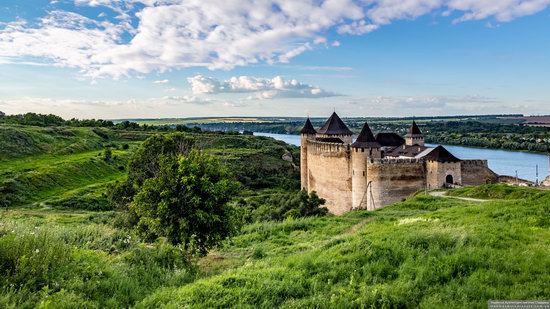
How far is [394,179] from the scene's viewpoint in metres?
23.6

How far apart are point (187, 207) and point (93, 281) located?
11.1 ft

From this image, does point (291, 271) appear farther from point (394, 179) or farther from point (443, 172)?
point (443, 172)

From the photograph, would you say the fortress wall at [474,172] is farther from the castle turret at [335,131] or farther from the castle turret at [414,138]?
the castle turret at [335,131]

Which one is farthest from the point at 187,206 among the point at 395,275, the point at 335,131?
the point at 335,131

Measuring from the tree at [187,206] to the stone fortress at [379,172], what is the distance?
16.6m

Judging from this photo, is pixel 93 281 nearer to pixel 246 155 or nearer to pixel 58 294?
pixel 58 294

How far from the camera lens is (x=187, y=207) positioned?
8359mm

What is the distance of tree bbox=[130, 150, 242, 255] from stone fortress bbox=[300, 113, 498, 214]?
16552 mm

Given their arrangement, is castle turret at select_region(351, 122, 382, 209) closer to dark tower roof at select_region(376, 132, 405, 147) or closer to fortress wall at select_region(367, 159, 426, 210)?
fortress wall at select_region(367, 159, 426, 210)

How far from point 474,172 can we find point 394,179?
16.7 ft

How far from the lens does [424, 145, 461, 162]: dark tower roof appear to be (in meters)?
22.6

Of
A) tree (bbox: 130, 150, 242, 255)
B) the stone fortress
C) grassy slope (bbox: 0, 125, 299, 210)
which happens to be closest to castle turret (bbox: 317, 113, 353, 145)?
the stone fortress

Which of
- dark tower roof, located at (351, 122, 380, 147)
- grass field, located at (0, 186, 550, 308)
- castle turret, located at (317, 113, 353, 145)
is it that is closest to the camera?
grass field, located at (0, 186, 550, 308)

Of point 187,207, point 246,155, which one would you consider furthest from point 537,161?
point 187,207
